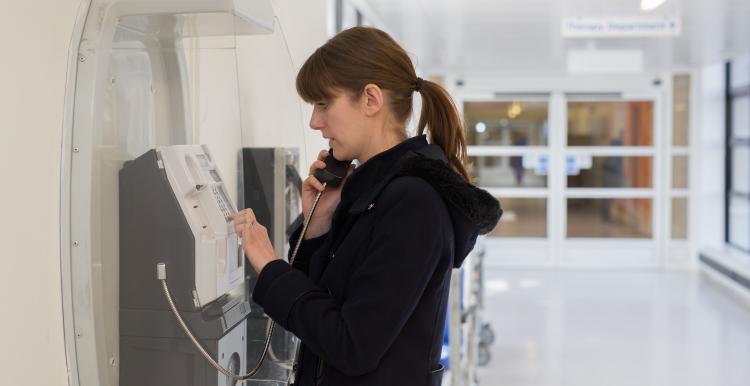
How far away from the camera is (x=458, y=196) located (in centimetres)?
126

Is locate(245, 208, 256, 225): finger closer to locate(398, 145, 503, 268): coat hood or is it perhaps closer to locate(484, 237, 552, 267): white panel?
locate(398, 145, 503, 268): coat hood

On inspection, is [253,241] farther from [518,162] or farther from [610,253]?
[610,253]

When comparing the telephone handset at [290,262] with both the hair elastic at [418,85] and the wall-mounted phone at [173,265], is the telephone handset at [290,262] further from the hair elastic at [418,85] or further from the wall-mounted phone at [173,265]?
the hair elastic at [418,85]

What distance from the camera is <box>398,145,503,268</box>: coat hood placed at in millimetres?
1260

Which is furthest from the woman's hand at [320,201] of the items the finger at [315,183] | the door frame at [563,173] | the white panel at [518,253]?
the white panel at [518,253]

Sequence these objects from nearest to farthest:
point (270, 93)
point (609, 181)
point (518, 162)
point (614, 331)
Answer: point (270, 93), point (614, 331), point (609, 181), point (518, 162)

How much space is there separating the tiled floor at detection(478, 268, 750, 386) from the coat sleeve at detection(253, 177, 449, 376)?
4520mm

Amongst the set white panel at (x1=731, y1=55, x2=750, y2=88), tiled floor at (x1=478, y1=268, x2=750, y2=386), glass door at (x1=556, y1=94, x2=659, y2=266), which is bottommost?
tiled floor at (x1=478, y1=268, x2=750, y2=386)

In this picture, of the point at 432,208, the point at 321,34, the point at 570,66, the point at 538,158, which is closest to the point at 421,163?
the point at 432,208

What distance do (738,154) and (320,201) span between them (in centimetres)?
961

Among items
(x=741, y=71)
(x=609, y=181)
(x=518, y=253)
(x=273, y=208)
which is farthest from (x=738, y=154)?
(x=273, y=208)

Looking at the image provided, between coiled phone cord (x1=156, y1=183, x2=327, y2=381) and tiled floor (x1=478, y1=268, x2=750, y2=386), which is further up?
coiled phone cord (x1=156, y1=183, x2=327, y2=381)

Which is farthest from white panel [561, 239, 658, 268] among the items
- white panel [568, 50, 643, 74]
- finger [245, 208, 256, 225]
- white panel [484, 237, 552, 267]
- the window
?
finger [245, 208, 256, 225]

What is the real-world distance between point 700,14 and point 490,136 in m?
5.08
